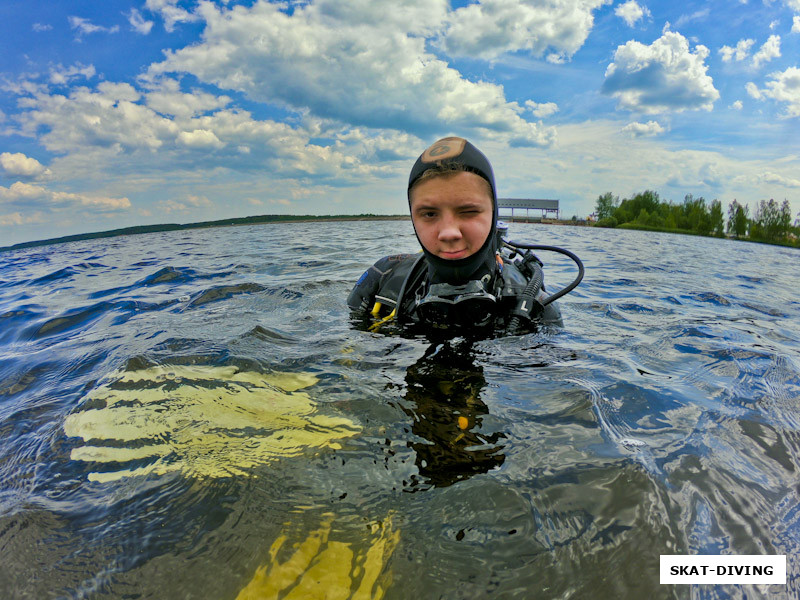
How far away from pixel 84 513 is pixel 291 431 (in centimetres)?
91

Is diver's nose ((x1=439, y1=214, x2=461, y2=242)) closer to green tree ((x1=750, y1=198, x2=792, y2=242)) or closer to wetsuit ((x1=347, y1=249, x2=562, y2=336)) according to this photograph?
wetsuit ((x1=347, y1=249, x2=562, y2=336))

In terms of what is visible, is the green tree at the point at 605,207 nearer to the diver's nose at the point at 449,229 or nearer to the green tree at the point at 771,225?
the green tree at the point at 771,225

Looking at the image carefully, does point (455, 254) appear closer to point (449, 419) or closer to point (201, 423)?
point (449, 419)

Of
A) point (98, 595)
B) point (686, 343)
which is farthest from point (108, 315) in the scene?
point (686, 343)

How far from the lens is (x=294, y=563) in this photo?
1326 millimetres

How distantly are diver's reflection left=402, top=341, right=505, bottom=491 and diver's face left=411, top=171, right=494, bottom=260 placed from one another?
929mm

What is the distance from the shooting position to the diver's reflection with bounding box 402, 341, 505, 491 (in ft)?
5.84

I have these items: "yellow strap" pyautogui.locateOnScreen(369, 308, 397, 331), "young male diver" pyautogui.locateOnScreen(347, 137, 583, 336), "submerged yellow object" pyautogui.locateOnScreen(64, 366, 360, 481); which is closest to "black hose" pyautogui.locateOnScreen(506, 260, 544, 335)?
"young male diver" pyautogui.locateOnScreen(347, 137, 583, 336)

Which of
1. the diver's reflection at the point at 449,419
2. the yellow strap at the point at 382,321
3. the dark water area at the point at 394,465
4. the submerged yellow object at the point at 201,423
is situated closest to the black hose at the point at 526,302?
the dark water area at the point at 394,465

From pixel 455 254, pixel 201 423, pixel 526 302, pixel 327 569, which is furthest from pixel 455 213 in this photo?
pixel 327 569

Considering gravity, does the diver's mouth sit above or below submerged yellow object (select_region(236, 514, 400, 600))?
above

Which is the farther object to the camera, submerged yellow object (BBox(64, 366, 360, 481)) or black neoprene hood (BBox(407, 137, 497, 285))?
black neoprene hood (BBox(407, 137, 497, 285))

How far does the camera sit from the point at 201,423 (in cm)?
230

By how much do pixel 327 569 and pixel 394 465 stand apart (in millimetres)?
567
